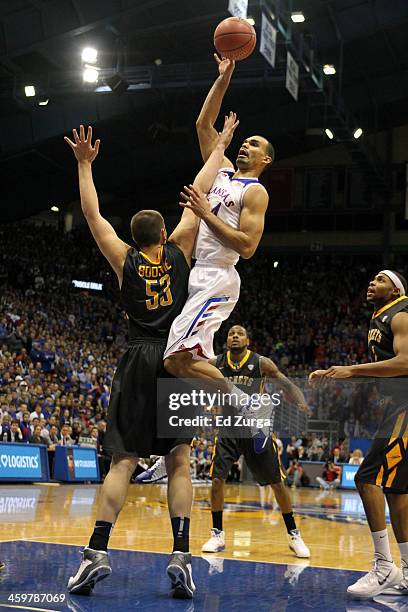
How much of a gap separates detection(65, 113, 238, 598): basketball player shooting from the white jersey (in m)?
0.08

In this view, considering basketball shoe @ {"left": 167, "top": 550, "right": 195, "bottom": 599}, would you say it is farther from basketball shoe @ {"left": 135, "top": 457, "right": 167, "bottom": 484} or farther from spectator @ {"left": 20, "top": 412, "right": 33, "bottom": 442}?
spectator @ {"left": 20, "top": 412, "right": 33, "bottom": 442}

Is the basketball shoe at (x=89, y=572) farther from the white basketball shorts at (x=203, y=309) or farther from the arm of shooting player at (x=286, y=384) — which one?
the arm of shooting player at (x=286, y=384)

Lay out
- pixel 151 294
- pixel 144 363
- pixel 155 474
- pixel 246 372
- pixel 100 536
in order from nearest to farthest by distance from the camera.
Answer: pixel 100 536 < pixel 144 363 < pixel 151 294 < pixel 155 474 < pixel 246 372

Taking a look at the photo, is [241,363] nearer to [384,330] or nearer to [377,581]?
[384,330]

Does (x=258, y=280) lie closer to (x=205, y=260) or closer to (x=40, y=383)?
(x=40, y=383)

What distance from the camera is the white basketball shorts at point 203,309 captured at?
16.0ft

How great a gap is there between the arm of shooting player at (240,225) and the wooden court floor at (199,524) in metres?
2.79

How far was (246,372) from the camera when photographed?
26.2ft

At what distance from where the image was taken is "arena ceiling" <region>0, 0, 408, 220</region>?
62.4 feet

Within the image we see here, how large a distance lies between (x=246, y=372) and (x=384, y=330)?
8.61ft

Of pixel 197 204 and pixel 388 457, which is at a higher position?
pixel 197 204

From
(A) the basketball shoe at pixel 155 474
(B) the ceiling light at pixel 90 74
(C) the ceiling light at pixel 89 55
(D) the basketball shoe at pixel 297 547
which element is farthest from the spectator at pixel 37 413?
(A) the basketball shoe at pixel 155 474

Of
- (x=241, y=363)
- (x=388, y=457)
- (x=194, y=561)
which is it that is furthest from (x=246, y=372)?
(x=388, y=457)

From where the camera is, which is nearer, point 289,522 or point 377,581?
point 377,581
